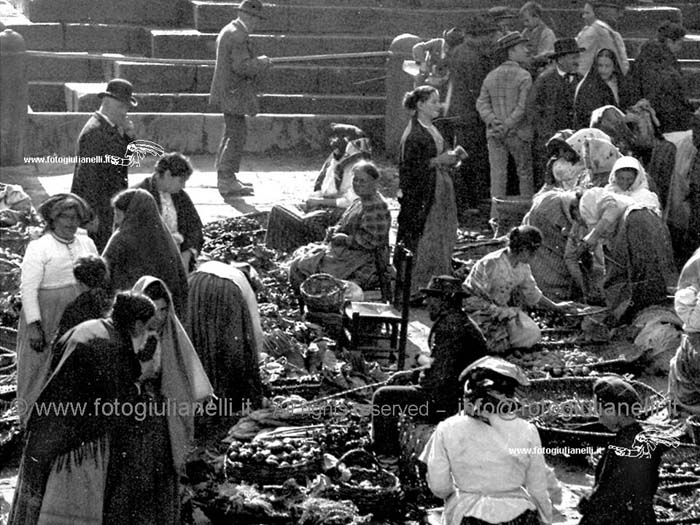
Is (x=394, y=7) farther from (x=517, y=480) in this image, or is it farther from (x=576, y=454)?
(x=517, y=480)

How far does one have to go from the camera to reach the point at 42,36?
19.9 meters

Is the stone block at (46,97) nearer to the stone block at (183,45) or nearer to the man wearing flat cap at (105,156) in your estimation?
the stone block at (183,45)

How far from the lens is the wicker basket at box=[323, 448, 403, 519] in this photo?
831 cm

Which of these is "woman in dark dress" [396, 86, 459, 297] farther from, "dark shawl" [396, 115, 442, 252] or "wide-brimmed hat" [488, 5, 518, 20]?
"wide-brimmed hat" [488, 5, 518, 20]

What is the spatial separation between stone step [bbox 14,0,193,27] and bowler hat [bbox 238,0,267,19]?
4.44 m

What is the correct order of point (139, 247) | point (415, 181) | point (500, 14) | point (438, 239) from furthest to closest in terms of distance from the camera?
point (500, 14)
point (438, 239)
point (415, 181)
point (139, 247)

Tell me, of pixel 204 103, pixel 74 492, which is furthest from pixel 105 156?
pixel 204 103

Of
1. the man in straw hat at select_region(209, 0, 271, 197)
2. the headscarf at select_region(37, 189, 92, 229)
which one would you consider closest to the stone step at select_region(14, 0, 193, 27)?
the man in straw hat at select_region(209, 0, 271, 197)

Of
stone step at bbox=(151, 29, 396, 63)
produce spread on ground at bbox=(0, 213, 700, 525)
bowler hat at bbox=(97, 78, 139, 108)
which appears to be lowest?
produce spread on ground at bbox=(0, 213, 700, 525)

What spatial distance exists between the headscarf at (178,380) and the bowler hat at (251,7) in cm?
848

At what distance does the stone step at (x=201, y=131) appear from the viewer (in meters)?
17.8

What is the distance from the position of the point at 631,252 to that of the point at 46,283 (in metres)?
5.15

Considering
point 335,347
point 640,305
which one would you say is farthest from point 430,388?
point 640,305

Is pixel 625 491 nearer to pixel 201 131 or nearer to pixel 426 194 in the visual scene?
pixel 426 194
